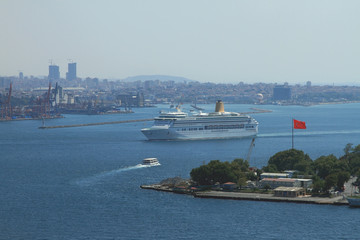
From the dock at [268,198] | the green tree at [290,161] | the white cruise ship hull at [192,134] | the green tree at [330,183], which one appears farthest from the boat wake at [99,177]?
the white cruise ship hull at [192,134]

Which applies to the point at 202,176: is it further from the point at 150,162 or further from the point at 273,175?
the point at 150,162

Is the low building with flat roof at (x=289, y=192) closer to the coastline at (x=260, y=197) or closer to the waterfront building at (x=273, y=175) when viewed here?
the coastline at (x=260, y=197)

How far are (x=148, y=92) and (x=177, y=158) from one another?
9865 centimetres

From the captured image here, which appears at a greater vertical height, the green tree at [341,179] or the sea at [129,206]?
the green tree at [341,179]

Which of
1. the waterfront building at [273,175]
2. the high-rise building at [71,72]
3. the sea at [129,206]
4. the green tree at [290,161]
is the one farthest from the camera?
the high-rise building at [71,72]

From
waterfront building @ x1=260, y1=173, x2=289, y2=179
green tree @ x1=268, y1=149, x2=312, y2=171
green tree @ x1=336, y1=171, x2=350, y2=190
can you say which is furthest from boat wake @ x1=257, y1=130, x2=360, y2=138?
green tree @ x1=336, y1=171, x2=350, y2=190

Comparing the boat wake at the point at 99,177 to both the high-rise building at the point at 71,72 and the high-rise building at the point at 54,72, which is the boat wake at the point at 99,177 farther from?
the high-rise building at the point at 71,72

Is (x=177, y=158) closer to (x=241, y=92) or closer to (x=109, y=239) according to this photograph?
(x=109, y=239)

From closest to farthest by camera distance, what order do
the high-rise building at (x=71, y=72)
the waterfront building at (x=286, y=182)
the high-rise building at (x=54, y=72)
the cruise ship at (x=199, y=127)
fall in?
the waterfront building at (x=286, y=182)
the cruise ship at (x=199, y=127)
the high-rise building at (x=54, y=72)
the high-rise building at (x=71, y=72)

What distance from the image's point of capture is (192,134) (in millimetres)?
36625

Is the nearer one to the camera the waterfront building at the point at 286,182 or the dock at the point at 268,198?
the dock at the point at 268,198

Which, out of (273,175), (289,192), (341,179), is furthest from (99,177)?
(341,179)

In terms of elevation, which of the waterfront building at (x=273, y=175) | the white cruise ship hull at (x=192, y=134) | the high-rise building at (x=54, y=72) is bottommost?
the waterfront building at (x=273, y=175)

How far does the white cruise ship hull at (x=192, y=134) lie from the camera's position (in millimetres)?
35625
